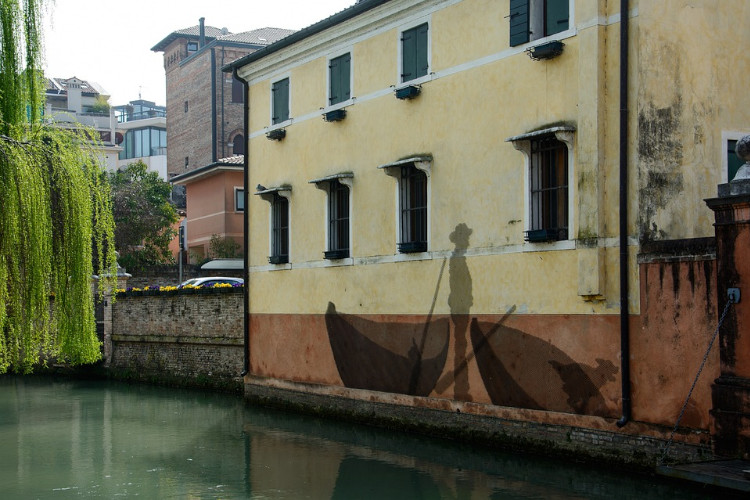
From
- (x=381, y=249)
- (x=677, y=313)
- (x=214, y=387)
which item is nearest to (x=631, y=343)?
(x=677, y=313)

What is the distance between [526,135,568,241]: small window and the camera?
15.3 metres

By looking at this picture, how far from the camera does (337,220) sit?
2091cm

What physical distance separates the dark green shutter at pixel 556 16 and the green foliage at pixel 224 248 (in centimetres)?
2523

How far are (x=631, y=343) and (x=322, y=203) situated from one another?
8.83 metres

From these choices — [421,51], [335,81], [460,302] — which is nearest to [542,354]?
[460,302]

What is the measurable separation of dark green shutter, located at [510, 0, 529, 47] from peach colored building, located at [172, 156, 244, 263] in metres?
23.1

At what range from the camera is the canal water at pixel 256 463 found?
13.6m

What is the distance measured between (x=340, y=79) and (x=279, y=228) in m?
4.05

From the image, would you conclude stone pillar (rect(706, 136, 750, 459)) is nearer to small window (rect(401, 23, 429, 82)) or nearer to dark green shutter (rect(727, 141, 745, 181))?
dark green shutter (rect(727, 141, 745, 181))

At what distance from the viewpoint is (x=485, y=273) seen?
16.7m

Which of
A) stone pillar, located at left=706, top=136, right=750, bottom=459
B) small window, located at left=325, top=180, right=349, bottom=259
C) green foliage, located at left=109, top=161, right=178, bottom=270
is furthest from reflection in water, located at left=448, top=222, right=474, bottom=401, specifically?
green foliage, located at left=109, top=161, right=178, bottom=270

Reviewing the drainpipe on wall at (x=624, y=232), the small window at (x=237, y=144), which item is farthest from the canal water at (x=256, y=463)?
the small window at (x=237, y=144)

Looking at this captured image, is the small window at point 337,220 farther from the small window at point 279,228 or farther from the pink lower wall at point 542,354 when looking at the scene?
the small window at point 279,228

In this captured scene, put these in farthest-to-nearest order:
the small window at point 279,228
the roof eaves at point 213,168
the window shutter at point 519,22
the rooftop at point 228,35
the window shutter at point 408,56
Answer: the rooftop at point 228,35 → the roof eaves at point 213,168 → the small window at point 279,228 → the window shutter at point 408,56 → the window shutter at point 519,22
